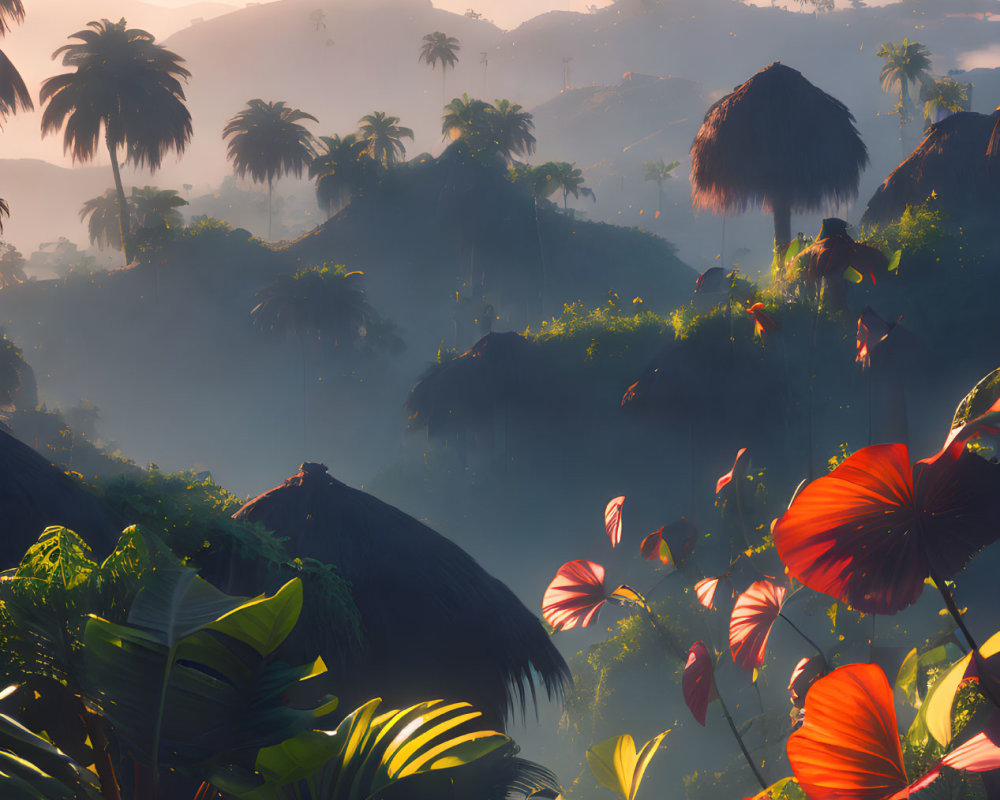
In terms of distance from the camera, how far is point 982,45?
187000 millimetres

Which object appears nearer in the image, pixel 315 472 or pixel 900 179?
pixel 315 472

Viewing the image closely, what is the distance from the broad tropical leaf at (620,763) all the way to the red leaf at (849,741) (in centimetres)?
105

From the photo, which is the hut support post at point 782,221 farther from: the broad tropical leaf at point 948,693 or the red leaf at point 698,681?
the broad tropical leaf at point 948,693

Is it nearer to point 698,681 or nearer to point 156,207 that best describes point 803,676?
point 698,681

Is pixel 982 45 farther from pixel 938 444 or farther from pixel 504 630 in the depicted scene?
pixel 504 630

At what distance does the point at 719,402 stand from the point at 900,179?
935cm

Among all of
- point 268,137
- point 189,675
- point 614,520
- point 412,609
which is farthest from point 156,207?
point 189,675

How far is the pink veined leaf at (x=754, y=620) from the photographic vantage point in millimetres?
3252

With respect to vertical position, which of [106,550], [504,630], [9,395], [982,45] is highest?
[982,45]

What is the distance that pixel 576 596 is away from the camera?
152 inches

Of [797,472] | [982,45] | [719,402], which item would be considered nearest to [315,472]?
[719,402]

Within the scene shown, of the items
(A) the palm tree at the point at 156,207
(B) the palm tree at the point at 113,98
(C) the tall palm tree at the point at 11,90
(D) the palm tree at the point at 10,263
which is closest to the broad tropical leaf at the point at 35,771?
(C) the tall palm tree at the point at 11,90

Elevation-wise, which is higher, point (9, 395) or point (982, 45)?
point (982, 45)

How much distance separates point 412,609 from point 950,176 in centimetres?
1997
